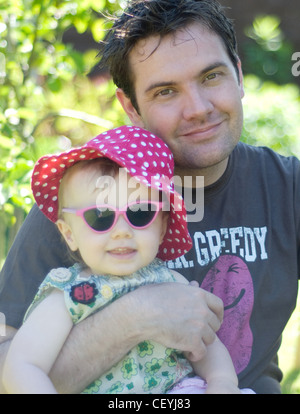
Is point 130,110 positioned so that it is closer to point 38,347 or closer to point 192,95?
point 192,95

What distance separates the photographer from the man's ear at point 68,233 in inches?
82.8

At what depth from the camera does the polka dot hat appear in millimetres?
2012

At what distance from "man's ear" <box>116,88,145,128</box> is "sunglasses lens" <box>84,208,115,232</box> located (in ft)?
2.88

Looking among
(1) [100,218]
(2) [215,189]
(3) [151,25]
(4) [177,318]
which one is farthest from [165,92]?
(4) [177,318]

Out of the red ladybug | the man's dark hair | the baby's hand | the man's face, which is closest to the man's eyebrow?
the man's face

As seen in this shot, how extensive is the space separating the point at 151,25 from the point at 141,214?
0.94 m

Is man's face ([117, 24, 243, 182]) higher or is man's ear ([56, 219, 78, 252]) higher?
man's face ([117, 24, 243, 182])

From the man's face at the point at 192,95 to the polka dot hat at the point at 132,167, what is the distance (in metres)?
0.36

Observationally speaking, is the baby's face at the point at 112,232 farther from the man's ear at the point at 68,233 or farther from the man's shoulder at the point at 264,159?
the man's shoulder at the point at 264,159

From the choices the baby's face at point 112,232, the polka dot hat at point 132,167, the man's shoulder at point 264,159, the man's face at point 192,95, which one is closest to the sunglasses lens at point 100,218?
the baby's face at point 112,232

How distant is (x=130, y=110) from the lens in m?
2.84

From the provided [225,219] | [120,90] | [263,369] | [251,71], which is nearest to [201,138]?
[225,219]

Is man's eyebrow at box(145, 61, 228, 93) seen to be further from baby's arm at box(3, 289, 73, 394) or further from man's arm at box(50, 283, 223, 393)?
baby's arm at box(3, 289, 73, 394)

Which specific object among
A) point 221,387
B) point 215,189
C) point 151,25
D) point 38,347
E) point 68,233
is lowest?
point 221,387
